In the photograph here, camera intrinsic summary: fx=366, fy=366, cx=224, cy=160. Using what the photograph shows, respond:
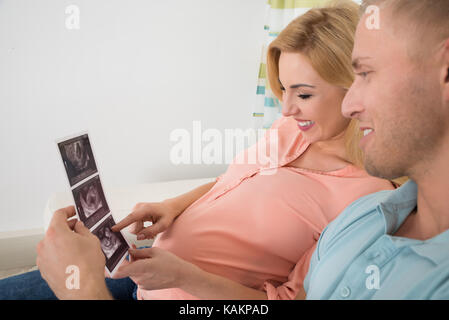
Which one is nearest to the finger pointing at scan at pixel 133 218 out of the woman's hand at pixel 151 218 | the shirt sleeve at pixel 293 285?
the woman's hand at pixel 151 218

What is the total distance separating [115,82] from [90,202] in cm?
137

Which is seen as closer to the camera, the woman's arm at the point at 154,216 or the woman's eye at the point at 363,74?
the woman's eye at the point at 363,74

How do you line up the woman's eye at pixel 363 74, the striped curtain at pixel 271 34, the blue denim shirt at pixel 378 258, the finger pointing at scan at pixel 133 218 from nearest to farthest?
the blue denim shirt at pixel 378 258
the woman's eye at pixel 363 74
the finger pointing at scan at pixel 133 218
the striped curtain at pixel 271 34

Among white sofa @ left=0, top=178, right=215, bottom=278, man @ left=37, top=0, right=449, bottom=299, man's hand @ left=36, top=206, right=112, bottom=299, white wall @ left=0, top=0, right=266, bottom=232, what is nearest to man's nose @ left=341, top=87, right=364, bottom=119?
man @ left=37, top=0, right=449, bottom=299

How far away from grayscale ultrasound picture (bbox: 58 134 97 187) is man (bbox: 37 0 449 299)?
10cm

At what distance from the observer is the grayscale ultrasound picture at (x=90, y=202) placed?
83 centimetres

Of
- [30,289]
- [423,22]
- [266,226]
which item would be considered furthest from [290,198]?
[30,289]

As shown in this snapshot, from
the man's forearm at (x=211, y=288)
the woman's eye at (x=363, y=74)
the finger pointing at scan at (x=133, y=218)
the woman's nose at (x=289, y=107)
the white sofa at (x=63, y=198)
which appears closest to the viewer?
the woman's eye at (x=363, y=74)

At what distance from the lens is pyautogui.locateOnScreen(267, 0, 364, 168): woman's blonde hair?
105 centimetres

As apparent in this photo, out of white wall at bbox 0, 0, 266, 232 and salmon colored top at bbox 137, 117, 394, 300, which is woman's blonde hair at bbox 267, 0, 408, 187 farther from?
white wall at bbox 0, 0, 266, 232

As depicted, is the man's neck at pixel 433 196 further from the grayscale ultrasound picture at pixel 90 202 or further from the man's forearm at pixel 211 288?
the grayscale ultrasound picture at pixel 90 202

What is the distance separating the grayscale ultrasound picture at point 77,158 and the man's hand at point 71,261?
0.34ft

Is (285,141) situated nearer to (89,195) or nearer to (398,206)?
(398,206)

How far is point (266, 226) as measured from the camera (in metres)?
1.02
